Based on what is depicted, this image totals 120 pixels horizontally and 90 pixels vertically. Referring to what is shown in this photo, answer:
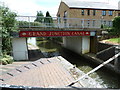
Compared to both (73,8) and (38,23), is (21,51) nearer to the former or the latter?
(38,23)

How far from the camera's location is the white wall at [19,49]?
41.0 feet

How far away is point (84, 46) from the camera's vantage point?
15344 mm

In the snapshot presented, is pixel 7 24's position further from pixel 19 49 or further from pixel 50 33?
pixel 50 33

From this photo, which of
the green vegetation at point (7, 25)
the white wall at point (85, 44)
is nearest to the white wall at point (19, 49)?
the green vegetation at point (7, 25)

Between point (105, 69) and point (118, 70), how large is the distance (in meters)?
1.33

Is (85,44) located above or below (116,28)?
below

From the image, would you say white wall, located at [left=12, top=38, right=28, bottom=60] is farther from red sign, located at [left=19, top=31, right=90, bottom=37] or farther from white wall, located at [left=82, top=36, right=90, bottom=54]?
white wall, located at [left=82, top=36, right=90, bottom=54]

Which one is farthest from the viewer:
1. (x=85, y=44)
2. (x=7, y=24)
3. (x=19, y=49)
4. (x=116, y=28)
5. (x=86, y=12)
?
(x=86, y=12)

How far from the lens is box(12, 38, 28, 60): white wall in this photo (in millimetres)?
12502

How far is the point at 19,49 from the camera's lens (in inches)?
500

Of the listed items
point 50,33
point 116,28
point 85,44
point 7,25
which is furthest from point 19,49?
point 116,28

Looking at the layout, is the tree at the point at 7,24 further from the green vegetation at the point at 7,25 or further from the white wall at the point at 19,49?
the white wall at the point at 19,49

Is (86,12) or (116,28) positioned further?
(86,12)

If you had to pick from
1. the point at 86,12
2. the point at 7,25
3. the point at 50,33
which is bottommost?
the point at 50,33
